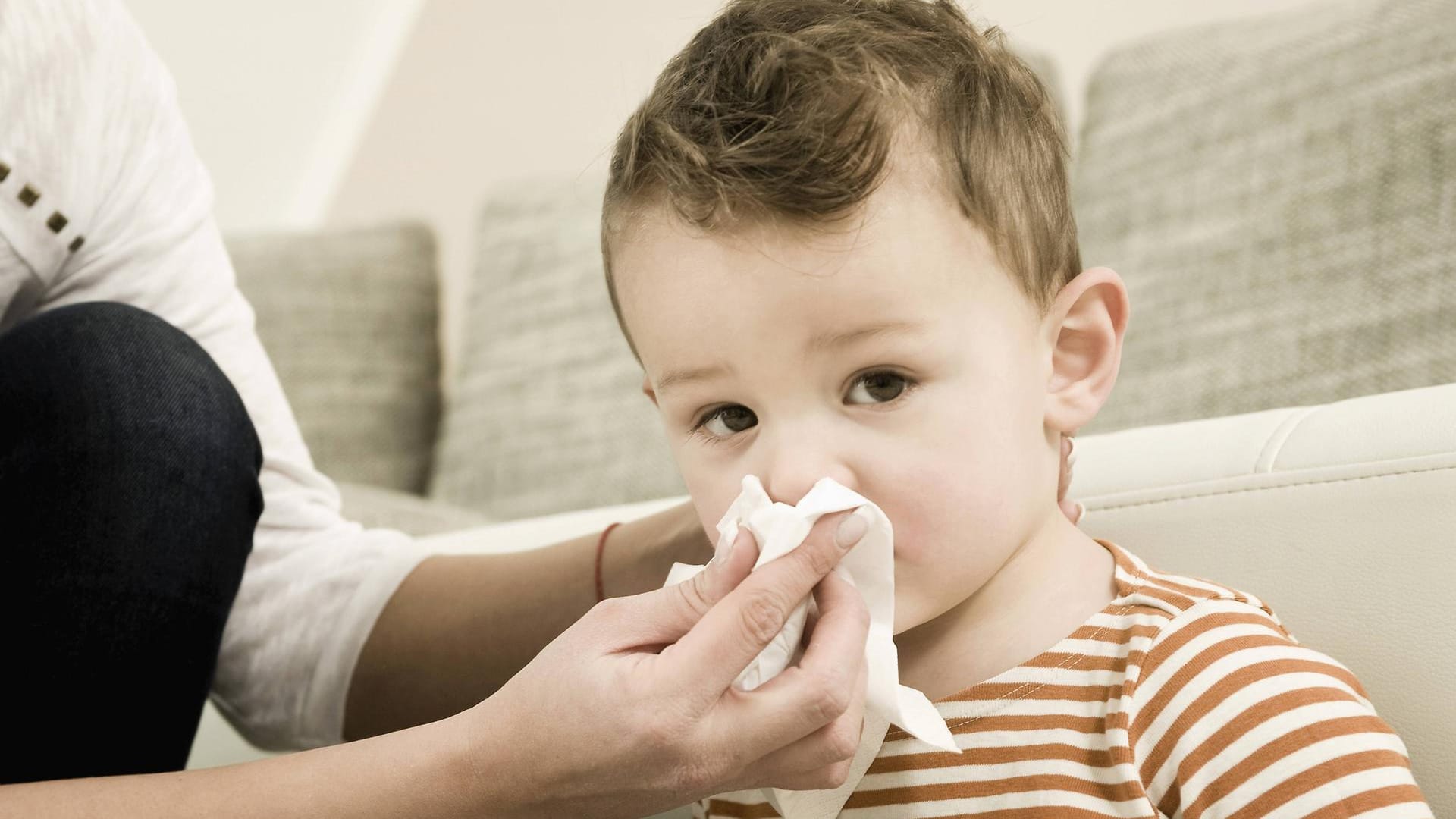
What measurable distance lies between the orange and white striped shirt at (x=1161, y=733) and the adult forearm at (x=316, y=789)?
0.22 m

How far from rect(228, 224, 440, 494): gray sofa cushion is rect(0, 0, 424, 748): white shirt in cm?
144

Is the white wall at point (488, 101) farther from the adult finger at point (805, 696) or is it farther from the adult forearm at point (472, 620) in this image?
the adult finger at point (805, 696)

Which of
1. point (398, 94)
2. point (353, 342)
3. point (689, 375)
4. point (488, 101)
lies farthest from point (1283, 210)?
point (398, 94)

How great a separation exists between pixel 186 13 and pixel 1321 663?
3301 millimetres

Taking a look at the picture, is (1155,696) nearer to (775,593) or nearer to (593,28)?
(775,593)

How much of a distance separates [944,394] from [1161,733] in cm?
23

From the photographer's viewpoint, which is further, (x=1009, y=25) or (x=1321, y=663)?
(x=1009, y=25)

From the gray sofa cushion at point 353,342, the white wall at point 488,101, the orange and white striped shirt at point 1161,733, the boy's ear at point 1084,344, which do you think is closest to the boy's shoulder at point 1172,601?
the orange and white striped shirt at point 1161,733

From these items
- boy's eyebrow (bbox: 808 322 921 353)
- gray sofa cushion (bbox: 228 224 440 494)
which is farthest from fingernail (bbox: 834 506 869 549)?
gray sofa cushion (bbox: 228 224 440 494)

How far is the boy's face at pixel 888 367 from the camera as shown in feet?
2.46

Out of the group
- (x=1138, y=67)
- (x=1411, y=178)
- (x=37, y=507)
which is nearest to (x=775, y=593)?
(x=37, y=507)

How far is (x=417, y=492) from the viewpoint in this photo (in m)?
2.69

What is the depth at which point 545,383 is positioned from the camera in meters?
2.41

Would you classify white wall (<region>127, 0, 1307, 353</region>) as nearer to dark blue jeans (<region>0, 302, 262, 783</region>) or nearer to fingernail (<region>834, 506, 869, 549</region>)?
dark blue jeans (<region>0, 302, 262, 783</region>)
